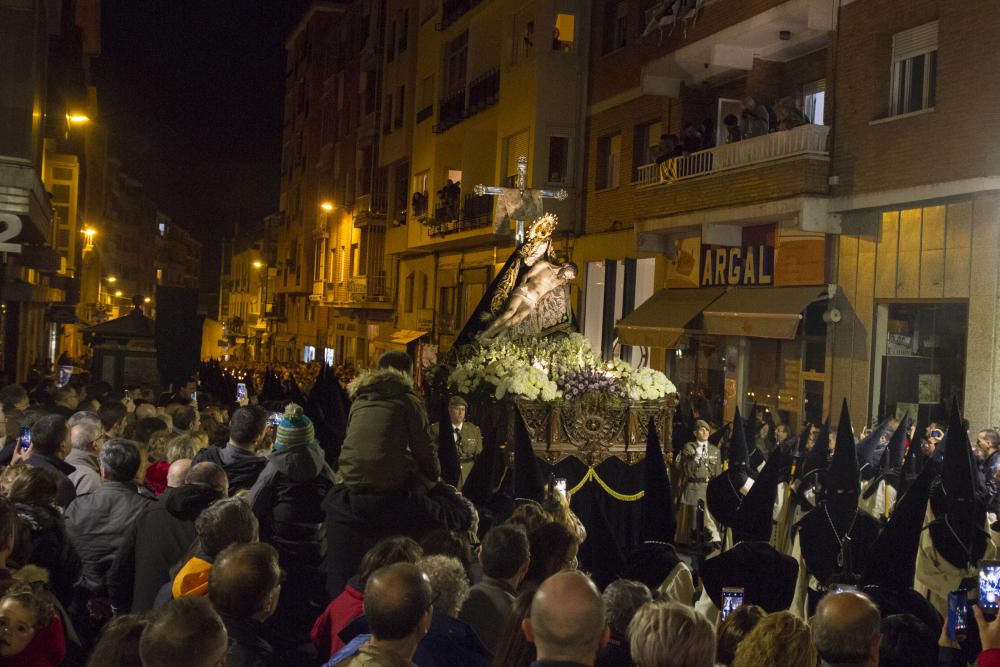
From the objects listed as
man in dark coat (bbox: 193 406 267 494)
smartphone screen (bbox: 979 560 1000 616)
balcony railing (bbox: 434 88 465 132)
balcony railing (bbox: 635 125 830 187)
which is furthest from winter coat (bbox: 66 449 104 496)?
balcony railing (bbox: 434 88 465 132)

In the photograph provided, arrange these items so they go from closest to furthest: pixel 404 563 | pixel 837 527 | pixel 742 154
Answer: pixel 404 563 → pixel 837 527 → pixel 742 154

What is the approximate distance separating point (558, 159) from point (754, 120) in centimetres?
793

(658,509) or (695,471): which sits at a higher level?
(658,509)

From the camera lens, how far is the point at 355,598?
522 centimetres

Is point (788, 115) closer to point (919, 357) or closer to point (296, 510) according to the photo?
point (919, 357)

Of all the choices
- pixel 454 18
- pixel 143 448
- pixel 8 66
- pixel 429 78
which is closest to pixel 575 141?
pixel 454 18

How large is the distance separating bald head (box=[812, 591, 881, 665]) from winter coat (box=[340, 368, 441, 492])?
3432mm

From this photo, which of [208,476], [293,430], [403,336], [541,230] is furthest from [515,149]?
[208,476]

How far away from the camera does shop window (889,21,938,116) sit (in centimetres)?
1703

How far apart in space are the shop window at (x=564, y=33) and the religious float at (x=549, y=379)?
1419 centimetres

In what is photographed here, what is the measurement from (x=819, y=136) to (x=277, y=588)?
621 inches

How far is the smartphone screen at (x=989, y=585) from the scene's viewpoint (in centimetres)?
472

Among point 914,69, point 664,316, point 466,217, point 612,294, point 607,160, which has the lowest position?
point 664,316

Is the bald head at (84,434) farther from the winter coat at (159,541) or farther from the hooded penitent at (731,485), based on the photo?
the hooded penitent at (731,485)
